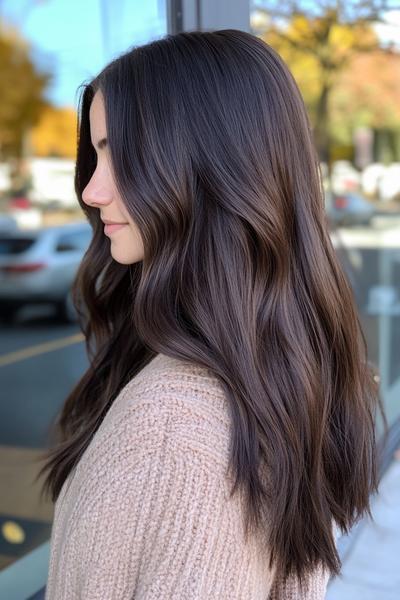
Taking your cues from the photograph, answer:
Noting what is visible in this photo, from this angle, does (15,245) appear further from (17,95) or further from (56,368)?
(17,95)

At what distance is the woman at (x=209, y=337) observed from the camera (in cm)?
93

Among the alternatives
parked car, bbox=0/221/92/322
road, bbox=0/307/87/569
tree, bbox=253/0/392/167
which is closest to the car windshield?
parked car, bbox=0/221/92/322

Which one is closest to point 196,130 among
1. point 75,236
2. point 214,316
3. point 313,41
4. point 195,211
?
point 195,211

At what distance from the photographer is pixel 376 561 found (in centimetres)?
330

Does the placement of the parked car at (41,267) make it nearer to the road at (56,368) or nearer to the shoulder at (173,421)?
the road at (56,368)

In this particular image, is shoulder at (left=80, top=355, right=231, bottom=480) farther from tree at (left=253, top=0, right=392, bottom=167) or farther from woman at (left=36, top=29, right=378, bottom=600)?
tree at (left=253, top=0, right=392, bottom=167)

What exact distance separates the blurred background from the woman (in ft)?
1.78

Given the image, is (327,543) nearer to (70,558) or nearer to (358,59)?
(70,558)

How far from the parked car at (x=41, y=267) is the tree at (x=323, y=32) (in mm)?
2927

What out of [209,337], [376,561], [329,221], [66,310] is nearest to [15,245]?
[66,310]

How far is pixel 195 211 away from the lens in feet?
3.28

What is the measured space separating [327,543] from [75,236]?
24.4 feet

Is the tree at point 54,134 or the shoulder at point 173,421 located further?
the tree at point 54,134

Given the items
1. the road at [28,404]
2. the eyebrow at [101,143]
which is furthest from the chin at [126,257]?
the road at [28,404]
